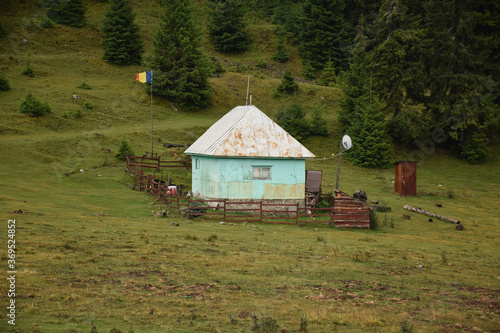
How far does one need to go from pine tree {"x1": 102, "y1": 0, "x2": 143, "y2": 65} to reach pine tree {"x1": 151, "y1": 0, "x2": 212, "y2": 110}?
736 centimetres

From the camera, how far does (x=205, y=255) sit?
15992 millimetres

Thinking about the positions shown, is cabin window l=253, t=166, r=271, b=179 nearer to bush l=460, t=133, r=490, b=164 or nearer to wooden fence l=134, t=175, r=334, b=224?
wooden fence l=134, t=175, r=334, b=224

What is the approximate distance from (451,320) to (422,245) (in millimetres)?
10296

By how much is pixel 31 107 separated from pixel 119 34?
73.3ft

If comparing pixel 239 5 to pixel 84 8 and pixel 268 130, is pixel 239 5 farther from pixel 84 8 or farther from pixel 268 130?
pixel 268 130

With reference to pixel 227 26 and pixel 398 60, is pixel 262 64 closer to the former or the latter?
pixel 227 26

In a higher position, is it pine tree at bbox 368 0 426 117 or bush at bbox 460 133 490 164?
pine tree at bbox 368 0 426 117

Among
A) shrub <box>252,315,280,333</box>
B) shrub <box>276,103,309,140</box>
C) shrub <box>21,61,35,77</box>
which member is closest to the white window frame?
shrub <box>252,315,280,333</box>

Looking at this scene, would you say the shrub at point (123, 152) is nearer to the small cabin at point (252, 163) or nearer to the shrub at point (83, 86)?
the small cabin at point (252, 163)

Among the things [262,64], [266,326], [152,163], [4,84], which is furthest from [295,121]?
[266,326]

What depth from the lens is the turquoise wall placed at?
2686cm

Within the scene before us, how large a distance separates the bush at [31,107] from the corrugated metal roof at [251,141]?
21260 millimetres

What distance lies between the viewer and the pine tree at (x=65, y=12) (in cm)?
6881

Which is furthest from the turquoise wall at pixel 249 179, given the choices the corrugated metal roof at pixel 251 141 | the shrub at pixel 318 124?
the shrub at pixel 318 124
